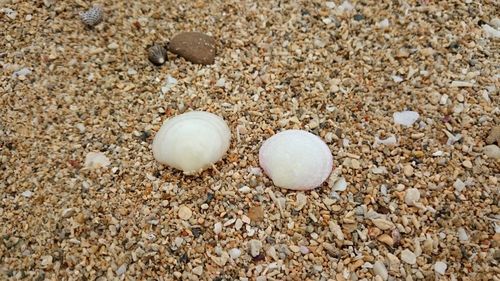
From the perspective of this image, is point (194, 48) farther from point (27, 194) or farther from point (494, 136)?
point (494, 136)

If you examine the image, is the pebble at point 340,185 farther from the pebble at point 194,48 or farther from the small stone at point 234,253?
the pebble at point 194,48

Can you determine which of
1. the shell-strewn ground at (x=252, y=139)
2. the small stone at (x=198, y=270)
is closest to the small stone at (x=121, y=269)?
the shell-strewn ground at (x=252, y=139)

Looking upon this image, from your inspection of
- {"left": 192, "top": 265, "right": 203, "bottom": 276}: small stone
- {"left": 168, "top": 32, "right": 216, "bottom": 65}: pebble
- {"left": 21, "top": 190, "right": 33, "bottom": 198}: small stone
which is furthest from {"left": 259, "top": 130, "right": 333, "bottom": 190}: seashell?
{"left": 21, "top": 190, "right": 33, "bottom": 198}: small stone

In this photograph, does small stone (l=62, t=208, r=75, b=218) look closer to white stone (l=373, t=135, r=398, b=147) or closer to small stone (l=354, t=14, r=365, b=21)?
white stone (l=373, t=135, r=398, b=147)

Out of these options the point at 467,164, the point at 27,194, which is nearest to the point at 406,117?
the point at 467,164

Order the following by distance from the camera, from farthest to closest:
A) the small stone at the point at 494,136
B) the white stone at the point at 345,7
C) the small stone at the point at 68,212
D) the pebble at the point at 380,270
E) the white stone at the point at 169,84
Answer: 1. the white stone at the point at 345,7
2. the white stone at the point at 169,84
3. the small stone at the point at 494,136
4. the small stone at the point at 68,212
5. the pebble at the point at 380,270

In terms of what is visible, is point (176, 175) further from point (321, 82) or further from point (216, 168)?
point (321, 82)
